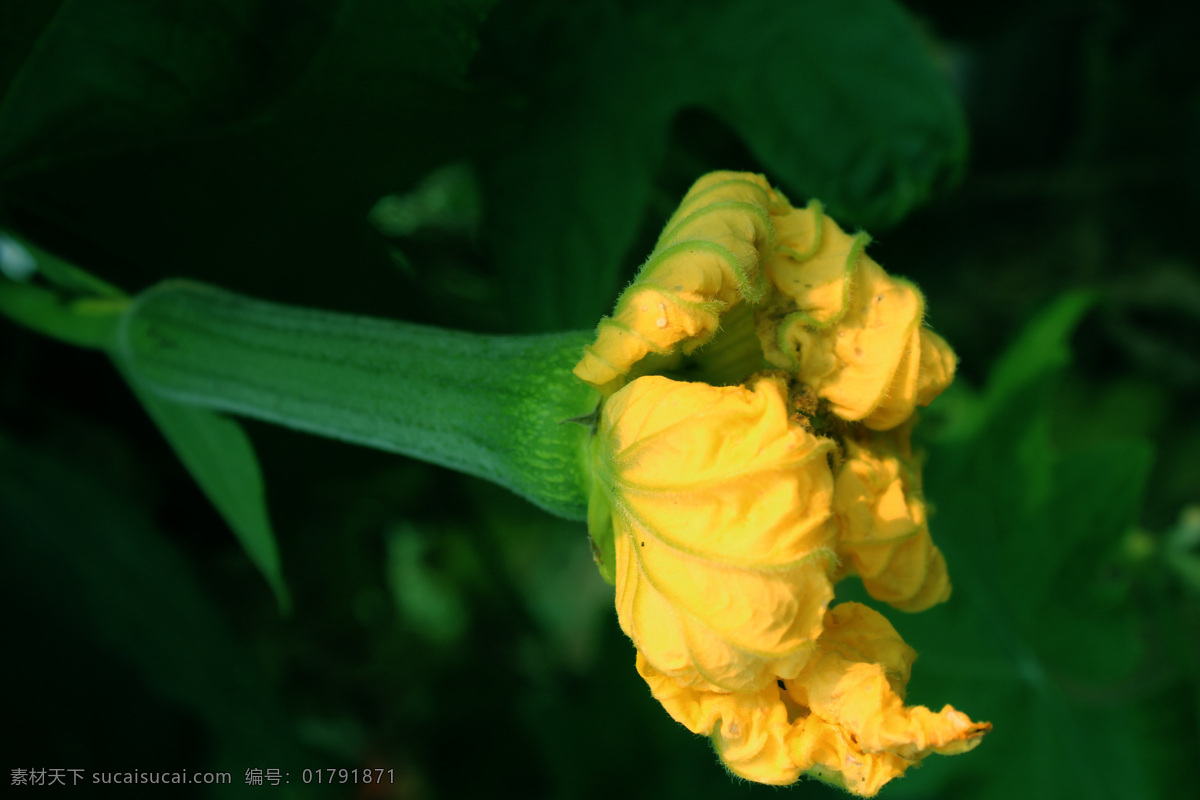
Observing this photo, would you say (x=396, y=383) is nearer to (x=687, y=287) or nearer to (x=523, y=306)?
(x=687, y=287)

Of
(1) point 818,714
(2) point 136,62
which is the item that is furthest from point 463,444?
(2) point 136,62

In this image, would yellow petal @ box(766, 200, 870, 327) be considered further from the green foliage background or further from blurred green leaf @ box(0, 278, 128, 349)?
blurred green leaf @ box(0, 278, 128, 349)

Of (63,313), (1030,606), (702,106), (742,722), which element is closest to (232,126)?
(63,313)

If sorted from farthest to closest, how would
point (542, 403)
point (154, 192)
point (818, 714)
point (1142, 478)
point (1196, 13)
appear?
point (1196, 13) → point (1142, 478) → point (154, 192) → point (542, 403) → point (818, 714)

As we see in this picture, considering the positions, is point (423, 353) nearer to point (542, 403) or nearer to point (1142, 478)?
point (542, 403)

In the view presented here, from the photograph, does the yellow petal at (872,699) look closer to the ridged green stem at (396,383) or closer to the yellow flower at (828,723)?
the yellow flower at (828,723)

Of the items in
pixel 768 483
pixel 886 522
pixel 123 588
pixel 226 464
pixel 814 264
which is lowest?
pixel 123 588
